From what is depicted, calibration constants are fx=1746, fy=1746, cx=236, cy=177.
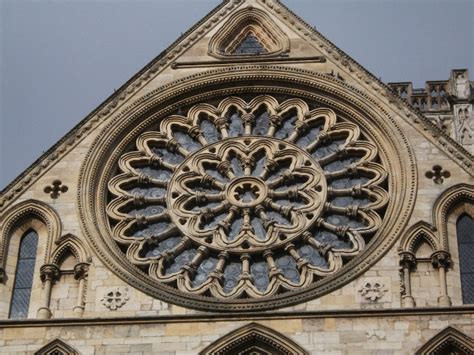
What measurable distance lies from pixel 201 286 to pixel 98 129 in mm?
4004

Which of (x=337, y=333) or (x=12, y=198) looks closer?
(x=337, y=333)

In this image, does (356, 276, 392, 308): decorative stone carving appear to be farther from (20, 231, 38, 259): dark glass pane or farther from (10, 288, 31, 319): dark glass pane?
(20, 231, 38, 259): dark glass pane

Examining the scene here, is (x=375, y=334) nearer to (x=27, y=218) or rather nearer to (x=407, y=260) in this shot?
(x=407, y=260)

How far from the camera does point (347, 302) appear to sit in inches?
1072

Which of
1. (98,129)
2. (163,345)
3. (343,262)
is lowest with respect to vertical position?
(163,345)

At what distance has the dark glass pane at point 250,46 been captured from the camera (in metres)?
32.3

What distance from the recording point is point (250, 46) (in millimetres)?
32531

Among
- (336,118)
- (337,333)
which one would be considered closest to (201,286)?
(337,333)

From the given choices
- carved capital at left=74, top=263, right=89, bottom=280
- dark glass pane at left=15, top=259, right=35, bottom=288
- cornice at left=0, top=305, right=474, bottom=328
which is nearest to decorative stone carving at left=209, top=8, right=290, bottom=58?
carved capital at left=74, top=263, right=89, bottom=280

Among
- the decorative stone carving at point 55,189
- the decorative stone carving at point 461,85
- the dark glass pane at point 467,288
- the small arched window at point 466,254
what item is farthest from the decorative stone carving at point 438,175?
the decorative stone carving at point 55,189

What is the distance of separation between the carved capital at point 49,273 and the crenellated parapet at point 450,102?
7485mm

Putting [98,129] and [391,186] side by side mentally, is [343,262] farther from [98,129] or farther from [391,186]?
[98,129]

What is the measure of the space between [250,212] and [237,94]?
2974 mm

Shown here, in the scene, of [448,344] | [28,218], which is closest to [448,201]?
[448,344]
